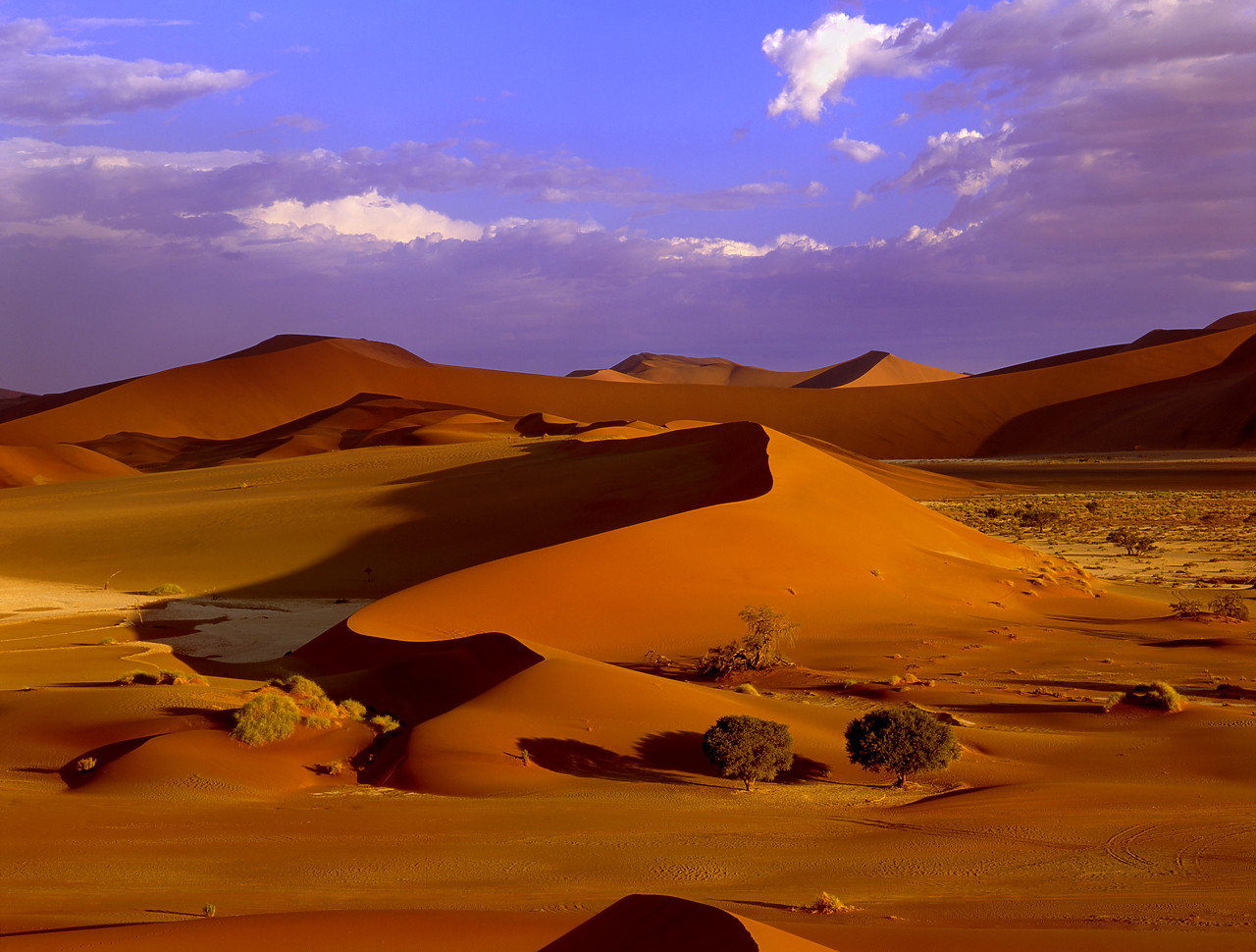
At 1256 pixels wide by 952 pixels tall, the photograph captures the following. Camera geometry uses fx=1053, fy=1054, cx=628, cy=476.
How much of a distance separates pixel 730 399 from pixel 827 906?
10067 cm

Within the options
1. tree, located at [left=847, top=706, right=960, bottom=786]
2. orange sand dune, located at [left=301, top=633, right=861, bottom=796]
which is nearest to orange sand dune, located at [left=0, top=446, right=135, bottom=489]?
orange sand dune, located at [left=301, top=633, right=861, bottom=796]

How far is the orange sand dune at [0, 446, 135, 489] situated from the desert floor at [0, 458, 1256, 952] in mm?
45679

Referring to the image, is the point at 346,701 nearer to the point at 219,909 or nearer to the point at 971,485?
the point at 219,909

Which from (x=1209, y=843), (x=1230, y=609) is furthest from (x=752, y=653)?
(x=1230, y=609)

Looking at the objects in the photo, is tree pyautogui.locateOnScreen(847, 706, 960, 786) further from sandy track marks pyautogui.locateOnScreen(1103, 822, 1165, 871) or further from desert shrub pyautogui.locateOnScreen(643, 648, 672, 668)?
desert shrub pyautogui.locateOnScreen(643, 648, 672, 668)

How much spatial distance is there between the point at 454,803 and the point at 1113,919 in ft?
17.6

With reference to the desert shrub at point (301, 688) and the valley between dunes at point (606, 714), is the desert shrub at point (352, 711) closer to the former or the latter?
the valley between dunes at point (606, 714)

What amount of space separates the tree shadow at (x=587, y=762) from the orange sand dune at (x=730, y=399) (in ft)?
261

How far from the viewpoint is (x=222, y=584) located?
2689 centimetres

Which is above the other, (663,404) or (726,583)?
(663,404)

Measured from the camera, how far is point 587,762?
1040 cm

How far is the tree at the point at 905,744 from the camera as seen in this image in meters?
9.66

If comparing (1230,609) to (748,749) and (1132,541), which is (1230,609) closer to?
(748,749)

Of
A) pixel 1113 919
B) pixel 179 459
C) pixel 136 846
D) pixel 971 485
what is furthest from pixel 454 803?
pixel 179 459
